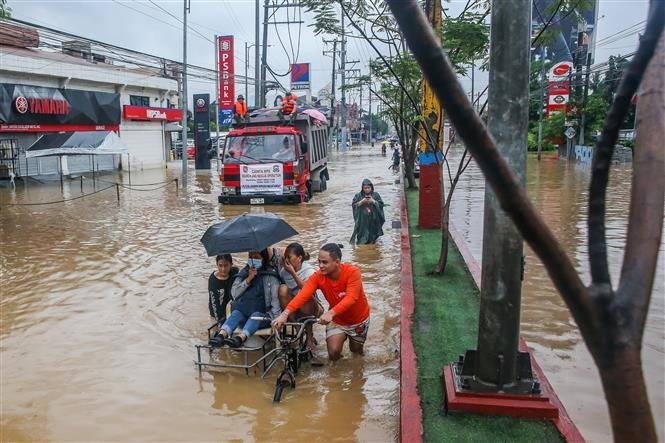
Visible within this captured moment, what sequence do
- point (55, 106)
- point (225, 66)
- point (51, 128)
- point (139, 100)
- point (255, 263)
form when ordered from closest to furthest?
1. point (255, 263)
2. point (55, 106)
3. point (51, 128)
4. point (225, 66)
5. point (139, 100)

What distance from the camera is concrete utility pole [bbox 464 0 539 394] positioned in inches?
153

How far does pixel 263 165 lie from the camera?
53.0ft

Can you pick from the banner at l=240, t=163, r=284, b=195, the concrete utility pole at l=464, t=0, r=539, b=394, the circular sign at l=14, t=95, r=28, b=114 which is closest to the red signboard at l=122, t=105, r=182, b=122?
the circular sign at l=14, t=95, r=28, b=114

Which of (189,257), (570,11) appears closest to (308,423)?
(570,11)

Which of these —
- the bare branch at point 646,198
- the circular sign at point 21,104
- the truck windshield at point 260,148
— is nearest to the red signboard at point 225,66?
the circular sign at point 21,104

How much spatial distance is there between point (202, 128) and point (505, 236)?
28.8 meters

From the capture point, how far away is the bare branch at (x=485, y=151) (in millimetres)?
1358

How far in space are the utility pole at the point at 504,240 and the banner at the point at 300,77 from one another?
105 feet

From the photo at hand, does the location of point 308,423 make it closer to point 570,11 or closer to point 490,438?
point 490,438

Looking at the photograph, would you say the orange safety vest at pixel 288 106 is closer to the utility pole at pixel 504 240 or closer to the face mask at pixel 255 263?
the face mask at pixel 255 263

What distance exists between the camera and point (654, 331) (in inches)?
248

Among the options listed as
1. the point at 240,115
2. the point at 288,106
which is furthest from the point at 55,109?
the point at 288,106

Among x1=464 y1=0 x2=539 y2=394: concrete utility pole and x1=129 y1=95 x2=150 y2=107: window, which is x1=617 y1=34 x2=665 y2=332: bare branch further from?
x1=129 y1=95 x2=150 y2=107: window

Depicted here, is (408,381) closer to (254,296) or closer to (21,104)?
(254,296)
